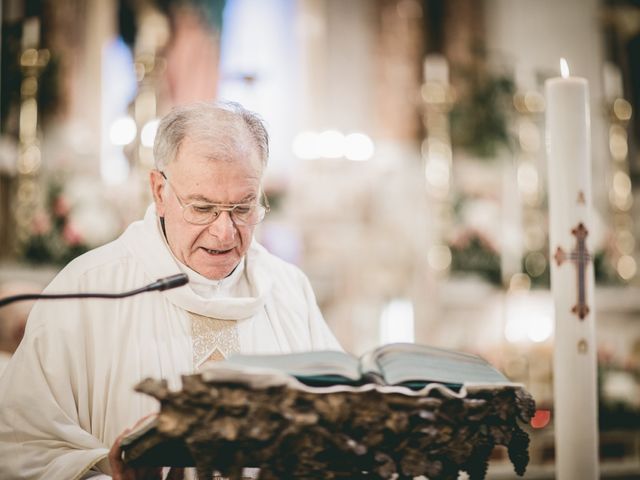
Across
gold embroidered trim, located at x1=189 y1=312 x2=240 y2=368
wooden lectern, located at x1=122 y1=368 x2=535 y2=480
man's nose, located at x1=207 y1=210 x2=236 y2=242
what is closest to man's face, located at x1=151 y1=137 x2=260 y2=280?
man's nose, located at x1=207 y1=210 x2=236 y2=242

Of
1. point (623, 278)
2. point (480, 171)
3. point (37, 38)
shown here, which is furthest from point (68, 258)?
point (623, 278)

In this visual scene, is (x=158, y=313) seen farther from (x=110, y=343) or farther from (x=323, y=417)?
(x=323, y=417)

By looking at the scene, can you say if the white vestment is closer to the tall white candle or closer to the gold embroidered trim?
the gold embroidered trim

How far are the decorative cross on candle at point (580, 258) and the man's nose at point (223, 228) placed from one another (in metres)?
0.87

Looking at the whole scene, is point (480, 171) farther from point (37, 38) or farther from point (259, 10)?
point (37, 38)

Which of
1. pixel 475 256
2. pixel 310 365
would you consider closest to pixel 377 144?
pixel 475 256

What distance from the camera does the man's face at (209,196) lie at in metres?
2.25

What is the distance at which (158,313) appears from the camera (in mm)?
2342

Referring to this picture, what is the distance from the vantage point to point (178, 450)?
1.71m

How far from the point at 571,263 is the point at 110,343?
1.26m

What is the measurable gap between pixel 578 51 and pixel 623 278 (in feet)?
7.56

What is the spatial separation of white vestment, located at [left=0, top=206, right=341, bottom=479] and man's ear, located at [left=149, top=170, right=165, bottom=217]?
0.17 feet

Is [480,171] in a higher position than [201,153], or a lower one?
higher

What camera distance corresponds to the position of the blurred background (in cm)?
608
